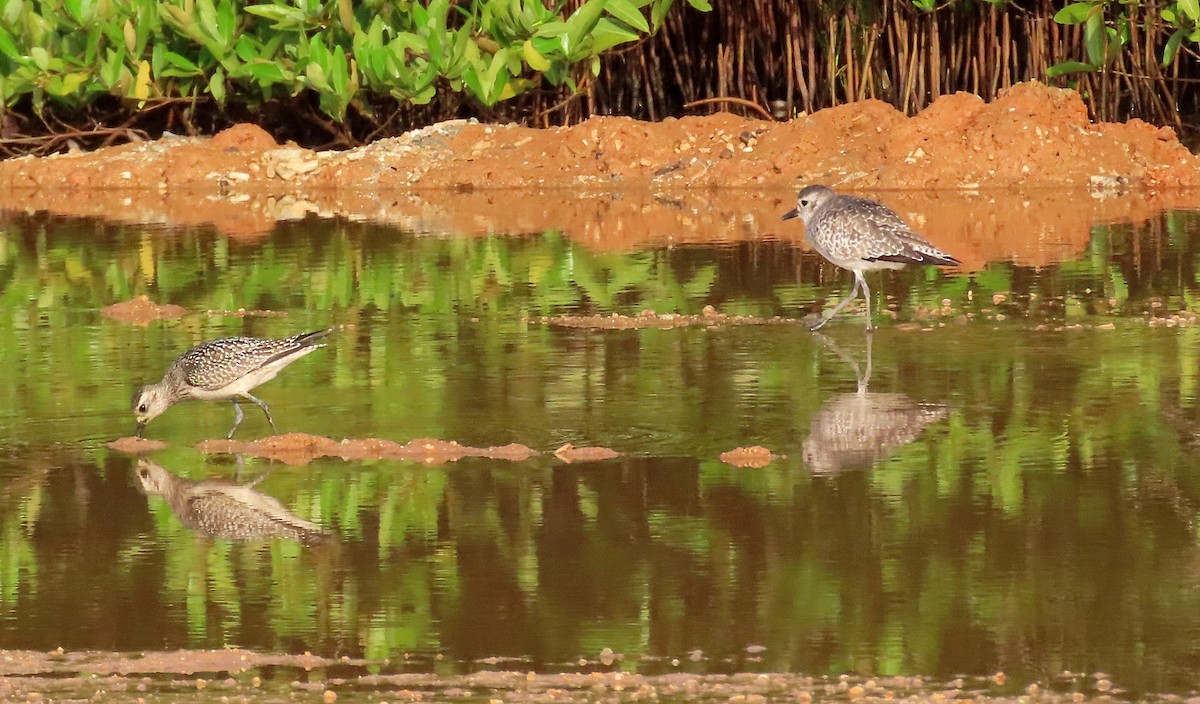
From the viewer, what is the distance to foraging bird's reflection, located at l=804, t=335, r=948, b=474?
873 centimetres

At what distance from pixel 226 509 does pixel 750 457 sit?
2044 millimetres

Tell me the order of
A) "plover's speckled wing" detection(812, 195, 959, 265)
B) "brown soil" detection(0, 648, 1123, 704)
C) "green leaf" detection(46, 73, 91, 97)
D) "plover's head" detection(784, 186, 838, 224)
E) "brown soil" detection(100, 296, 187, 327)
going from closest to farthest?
"brown soil" detection(0, 648, 1123, 704) → "plover's speckled wing" detection(812, 195, 959, 265) → "plover's head" detection(784, 186, 838, 224) → "brown soil" detection(100, 296, 187, 327) → "green leaf" detection(46, 73, 91, 97)

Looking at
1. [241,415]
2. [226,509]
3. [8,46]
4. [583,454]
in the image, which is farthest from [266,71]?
[226,509]

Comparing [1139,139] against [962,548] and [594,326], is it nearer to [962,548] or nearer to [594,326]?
[594,326]

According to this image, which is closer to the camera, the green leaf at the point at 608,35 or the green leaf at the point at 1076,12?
the green leaf at the point at 1076,12

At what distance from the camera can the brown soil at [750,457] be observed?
341 inches

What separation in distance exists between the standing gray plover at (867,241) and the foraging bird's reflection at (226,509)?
4.40m

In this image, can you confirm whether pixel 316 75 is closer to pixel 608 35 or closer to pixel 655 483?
pixel 608 35

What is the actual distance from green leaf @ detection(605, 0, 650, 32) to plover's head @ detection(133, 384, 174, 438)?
1142cm


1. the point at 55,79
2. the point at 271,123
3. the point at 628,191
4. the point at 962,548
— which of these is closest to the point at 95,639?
the point at 962,548

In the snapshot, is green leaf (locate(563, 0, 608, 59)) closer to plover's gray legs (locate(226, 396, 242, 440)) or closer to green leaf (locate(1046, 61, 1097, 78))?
green leaf (locate(1046, 61, 1097, 78))

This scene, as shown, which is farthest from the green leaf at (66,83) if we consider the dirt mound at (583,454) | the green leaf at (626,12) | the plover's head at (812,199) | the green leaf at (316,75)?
the dirt mound at (583,454)

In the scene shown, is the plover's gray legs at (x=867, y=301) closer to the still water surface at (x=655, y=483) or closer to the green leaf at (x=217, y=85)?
the still water surface at (x=655, y=483)

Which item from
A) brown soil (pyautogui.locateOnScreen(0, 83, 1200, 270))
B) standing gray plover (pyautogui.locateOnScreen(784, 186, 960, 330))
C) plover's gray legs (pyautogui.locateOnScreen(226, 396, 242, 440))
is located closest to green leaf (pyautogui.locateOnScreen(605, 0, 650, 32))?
brown soil (pyautogui.locateOnScreen(0, 83, 1200, 270))
